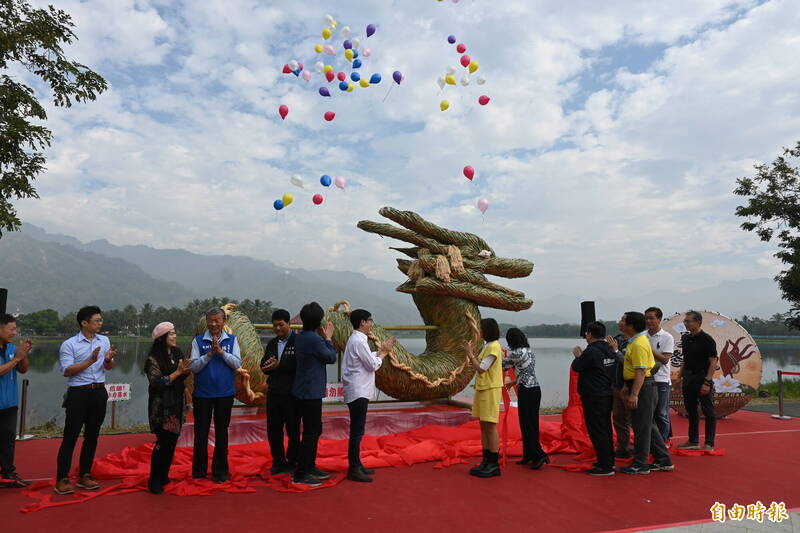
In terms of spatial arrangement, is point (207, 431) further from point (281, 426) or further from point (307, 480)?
point (307, 480)

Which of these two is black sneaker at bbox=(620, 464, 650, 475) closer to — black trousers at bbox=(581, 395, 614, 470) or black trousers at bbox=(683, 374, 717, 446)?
black trousers at bbox=(581, 395, 614, 470)

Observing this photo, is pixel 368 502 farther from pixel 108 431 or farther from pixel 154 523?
pixel 108 431

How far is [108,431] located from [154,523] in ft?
14.3

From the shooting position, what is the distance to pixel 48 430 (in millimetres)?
6836

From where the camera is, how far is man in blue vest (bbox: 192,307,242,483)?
3768mm

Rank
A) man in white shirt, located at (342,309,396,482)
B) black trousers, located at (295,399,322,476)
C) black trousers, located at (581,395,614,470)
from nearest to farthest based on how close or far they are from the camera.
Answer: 1. black trousers, located at (295,399,322,476)
2. man in white shirt, located at (342,309,396,482)
3. black trousers, located at (581,395,614,470)

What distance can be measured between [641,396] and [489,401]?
1.45 m

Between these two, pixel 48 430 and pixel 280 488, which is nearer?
pixel 280 488

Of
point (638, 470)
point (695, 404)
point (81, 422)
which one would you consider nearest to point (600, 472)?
point (638, 470)

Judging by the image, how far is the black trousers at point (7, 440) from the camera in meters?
3.71

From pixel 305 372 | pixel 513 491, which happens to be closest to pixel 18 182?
pixel 305 372

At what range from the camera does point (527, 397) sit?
438cm

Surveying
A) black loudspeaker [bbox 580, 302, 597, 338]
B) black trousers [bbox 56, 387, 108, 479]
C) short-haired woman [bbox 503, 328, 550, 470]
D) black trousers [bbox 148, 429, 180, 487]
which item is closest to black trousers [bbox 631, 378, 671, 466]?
short-haired woman [bbox 503, 328, 550, 470]

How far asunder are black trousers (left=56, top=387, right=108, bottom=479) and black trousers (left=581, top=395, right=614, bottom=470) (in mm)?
3903
